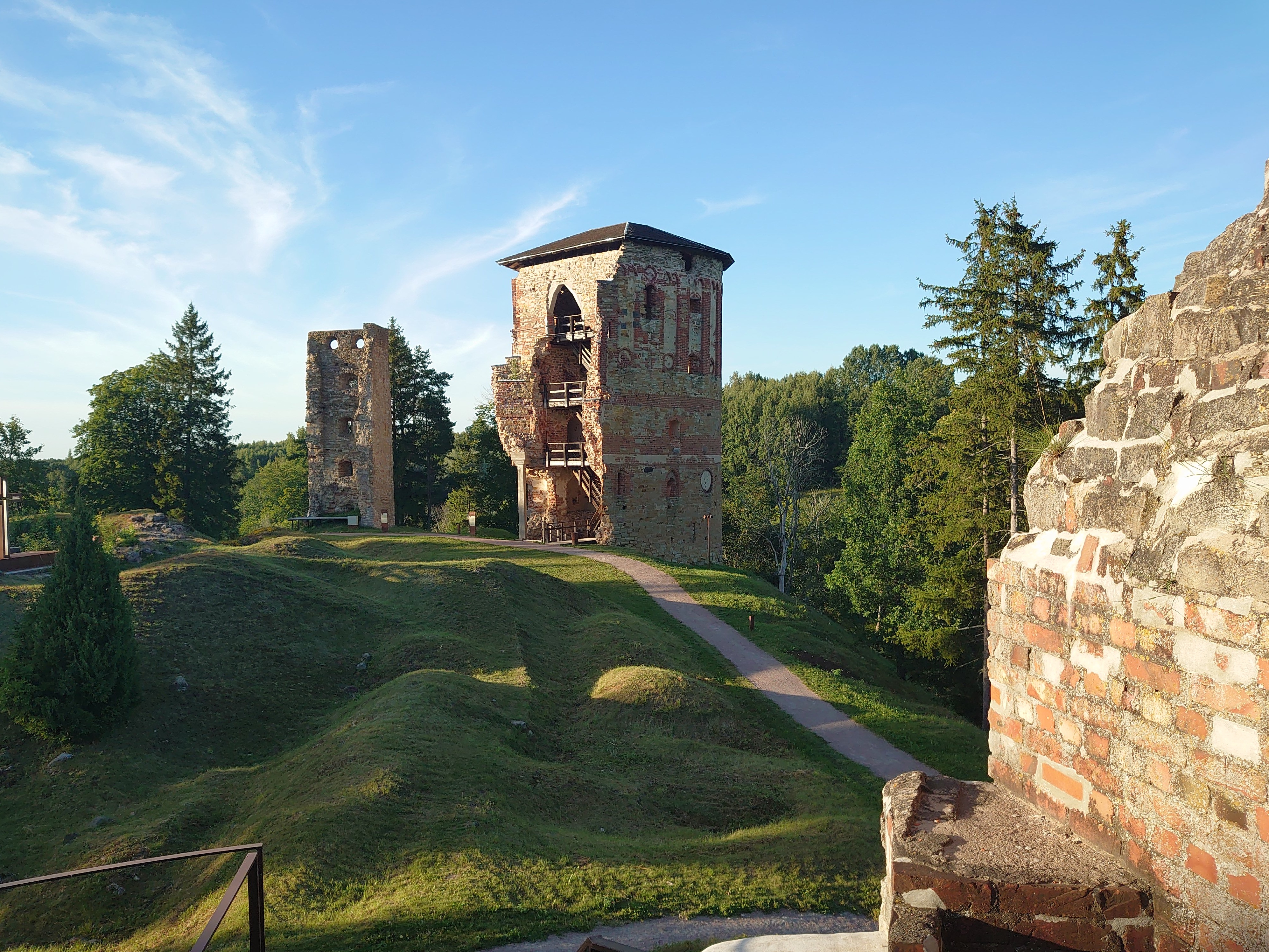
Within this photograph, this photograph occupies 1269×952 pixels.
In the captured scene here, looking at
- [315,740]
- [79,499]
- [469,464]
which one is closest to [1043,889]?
[315,740]

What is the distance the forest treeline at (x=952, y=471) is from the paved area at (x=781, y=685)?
5.31 meters

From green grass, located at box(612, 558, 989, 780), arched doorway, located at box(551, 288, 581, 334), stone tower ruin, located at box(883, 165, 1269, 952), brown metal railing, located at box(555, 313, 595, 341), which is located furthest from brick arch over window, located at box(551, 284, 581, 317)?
stone tower ruin, located at box(883, 165, 1269, 952)

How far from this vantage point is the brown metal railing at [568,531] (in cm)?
3070

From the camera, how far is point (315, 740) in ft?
34.4

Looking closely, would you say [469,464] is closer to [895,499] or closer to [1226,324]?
[895,499]

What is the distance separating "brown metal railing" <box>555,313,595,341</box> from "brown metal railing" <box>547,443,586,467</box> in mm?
4134

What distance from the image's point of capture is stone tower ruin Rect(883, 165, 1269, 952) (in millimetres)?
2803

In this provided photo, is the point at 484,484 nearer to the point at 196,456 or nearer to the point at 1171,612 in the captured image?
the point at 196,456

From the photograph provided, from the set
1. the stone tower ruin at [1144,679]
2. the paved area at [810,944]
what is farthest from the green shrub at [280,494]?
the stone tower ruin at [1144,679]

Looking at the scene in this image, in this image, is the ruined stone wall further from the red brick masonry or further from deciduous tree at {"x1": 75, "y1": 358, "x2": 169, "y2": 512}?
deciduous tree at {"x1": 75, "y1": 358, "x2": 169, "y2": 512}

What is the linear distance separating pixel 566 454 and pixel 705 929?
82.9ft

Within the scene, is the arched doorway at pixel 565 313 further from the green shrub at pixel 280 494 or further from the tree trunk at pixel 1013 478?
the green shrub at pixel 280 494

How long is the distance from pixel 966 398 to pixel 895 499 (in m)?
12.9

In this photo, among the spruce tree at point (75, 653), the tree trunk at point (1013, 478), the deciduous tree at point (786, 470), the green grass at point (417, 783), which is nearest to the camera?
the green grass at point (417, 783)
